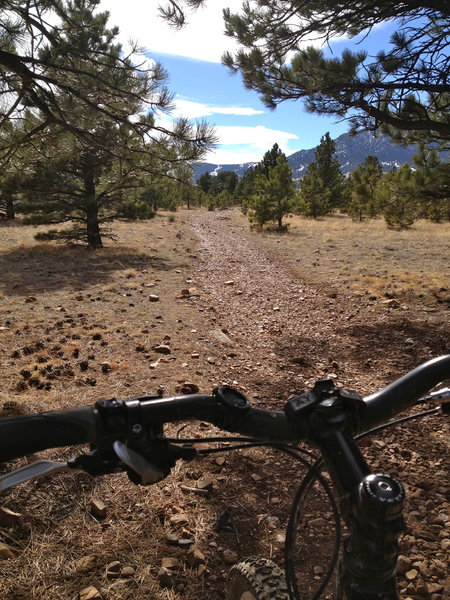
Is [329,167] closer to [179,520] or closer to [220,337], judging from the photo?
[220,337]

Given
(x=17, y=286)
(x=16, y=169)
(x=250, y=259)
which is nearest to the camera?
(x=16, y=169)

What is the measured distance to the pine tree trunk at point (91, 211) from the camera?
13.6m

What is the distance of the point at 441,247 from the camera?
14.5m

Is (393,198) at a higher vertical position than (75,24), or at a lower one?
lower

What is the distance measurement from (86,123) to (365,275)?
276 inches

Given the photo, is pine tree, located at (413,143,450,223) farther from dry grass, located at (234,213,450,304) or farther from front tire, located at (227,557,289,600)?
front tire, located at (227,557,289,600)

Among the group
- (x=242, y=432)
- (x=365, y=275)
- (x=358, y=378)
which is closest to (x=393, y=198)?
(x=365, y=275)

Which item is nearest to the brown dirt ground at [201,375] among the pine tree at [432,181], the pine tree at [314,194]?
the pine tree at [432,181]

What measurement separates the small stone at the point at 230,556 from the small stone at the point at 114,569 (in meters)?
0.52

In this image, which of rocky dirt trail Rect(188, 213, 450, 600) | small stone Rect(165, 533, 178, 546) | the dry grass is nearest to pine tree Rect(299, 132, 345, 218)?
the dry grass

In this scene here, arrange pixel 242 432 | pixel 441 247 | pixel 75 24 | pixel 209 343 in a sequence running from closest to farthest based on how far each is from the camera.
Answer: pixel 242 432
pixel 75 24
pixel 209 343
pixel 441 247

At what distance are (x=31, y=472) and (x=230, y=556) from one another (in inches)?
66.6

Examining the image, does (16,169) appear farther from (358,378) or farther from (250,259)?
(250,259)

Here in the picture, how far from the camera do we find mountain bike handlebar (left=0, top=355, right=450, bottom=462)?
808 mm
